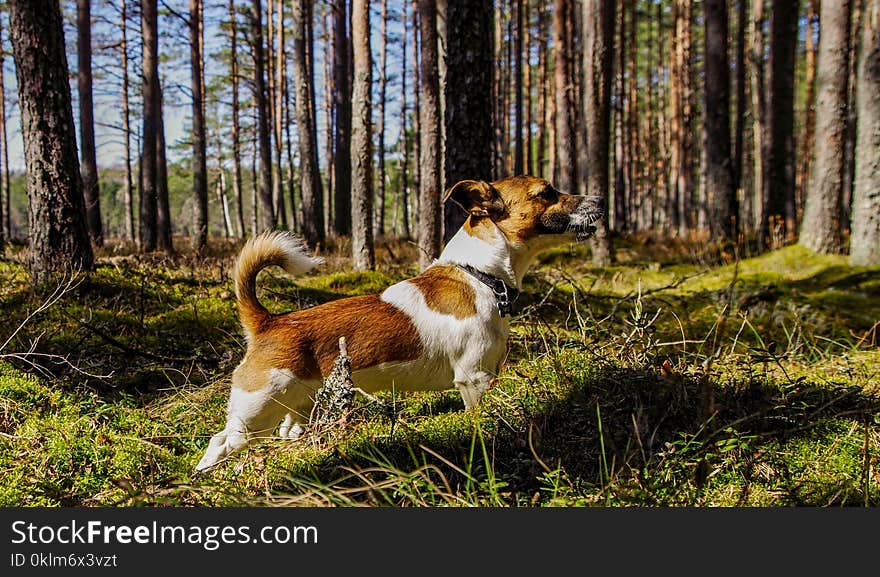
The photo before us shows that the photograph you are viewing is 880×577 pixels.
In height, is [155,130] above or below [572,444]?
above

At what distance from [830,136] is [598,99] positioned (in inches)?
158

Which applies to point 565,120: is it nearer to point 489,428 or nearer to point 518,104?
point 518,104

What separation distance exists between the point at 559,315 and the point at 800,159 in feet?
129

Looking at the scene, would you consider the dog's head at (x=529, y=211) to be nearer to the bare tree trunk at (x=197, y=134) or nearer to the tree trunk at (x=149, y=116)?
the tree trunk at (x=149, y=116)

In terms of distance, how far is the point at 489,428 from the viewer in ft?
10.4

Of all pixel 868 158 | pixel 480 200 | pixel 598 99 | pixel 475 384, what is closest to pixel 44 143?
pixel 480 200

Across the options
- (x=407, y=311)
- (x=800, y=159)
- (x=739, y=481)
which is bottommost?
(x=739, y=481)

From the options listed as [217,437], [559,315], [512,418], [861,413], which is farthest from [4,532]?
[559,315]

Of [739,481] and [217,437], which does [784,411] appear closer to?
[739,481]

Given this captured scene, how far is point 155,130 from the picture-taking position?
15320mm

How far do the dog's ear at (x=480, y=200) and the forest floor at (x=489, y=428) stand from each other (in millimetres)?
940

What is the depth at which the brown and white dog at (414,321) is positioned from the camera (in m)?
3.11

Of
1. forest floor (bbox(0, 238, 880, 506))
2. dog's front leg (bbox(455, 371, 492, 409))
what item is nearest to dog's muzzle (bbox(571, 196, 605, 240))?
forest floor (bbox(0, 238, 880, 506))

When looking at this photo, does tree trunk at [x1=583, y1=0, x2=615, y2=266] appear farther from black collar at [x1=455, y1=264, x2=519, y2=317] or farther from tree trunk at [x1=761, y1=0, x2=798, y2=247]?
black collar at [x1=455, y1=264, x2=519, y2=317]
